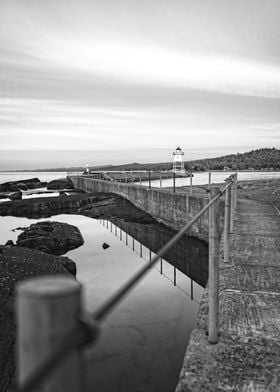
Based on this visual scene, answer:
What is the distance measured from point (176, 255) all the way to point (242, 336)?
29.7 feet

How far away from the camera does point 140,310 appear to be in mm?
7859

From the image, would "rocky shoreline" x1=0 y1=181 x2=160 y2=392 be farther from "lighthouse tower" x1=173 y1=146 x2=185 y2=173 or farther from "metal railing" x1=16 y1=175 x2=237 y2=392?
"lighthouse tower" x1=173 y1=146 x2=185 y2=173

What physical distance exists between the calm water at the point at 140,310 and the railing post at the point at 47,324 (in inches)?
186

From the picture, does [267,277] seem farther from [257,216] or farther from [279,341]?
[257,216]

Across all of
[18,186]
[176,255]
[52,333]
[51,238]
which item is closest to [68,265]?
[51,238]

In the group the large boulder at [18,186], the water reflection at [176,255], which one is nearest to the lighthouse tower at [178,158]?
the large boulder at [18,186]

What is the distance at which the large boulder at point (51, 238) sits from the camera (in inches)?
475

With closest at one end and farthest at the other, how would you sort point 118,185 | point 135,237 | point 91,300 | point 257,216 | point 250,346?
point 250,346, point 91,300, point 257,216, point 135,237, point 118,185

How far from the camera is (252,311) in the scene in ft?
12.3

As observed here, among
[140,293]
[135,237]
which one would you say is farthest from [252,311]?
[135,237]

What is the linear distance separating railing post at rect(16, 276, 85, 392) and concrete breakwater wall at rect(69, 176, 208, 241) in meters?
11.6

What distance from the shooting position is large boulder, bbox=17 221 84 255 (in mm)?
12065

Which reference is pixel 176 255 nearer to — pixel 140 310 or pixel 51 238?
pixel 140 310

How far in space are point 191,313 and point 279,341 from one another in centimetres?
469
